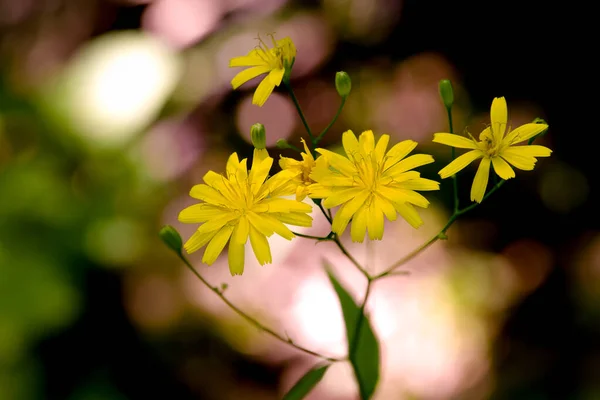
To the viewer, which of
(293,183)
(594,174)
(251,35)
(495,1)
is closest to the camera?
(293,183)

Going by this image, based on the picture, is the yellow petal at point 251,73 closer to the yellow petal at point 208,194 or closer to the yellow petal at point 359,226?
the yellow petal at point 208,194

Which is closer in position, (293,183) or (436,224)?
(293,183)

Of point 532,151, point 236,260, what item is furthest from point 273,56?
point 532,151

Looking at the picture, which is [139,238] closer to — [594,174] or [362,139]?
[362,139]

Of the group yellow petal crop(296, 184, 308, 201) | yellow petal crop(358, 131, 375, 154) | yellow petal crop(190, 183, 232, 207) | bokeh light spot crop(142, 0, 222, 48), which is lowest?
bokeh light spot crop(142, 0, 222, 48)

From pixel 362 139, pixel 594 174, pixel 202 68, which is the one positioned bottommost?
pixel 594 174

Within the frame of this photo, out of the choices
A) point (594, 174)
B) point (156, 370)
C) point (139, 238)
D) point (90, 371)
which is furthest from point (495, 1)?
point (90, 371)

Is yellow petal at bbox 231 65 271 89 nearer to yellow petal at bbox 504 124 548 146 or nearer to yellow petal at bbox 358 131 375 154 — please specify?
yellow petal at bbox 358 131 375 154

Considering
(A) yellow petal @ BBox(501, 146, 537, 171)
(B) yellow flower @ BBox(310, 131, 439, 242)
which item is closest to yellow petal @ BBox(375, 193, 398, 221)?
(B) yellow flower @ BBox(310, 131, 439, 242)

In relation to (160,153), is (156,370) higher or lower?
lower
